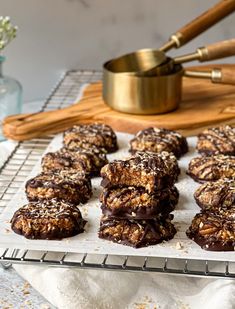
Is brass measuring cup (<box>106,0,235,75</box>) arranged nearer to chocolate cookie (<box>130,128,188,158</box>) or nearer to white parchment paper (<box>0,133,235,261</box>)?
chocolate cookie (<box>130,128,188,158</box>)

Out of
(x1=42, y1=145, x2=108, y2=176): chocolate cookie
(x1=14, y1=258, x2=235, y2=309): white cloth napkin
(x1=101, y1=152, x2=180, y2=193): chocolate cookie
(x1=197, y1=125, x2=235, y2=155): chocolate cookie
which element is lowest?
(x1=14, y1=258, x2=235, y2=309): white cloth napkin

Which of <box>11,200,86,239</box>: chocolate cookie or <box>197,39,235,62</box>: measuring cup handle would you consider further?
<box>197,39,235,62</box>: measuring cup handle

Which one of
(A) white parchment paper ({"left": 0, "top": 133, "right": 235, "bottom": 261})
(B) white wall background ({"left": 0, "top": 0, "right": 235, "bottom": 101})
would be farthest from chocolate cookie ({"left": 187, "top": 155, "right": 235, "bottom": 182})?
(B) white wall background ({"left": 0, "top": 0, "right": 235, "bottom": 101})

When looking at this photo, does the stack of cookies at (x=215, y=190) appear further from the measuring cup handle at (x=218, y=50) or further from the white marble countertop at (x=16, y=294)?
the white marble countertop at (x=16, y=294)

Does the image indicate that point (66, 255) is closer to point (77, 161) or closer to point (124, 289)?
point (124, 289)

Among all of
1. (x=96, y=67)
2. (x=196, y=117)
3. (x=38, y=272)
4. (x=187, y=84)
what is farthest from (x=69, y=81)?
(x=38, y=272)

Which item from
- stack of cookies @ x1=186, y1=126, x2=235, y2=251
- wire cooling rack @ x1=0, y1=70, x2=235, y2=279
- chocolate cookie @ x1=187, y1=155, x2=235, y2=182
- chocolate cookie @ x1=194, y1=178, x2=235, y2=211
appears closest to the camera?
wire cooling rack @ x1=0, y1=70, x2=235, y2=279
